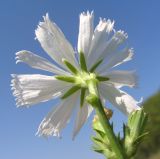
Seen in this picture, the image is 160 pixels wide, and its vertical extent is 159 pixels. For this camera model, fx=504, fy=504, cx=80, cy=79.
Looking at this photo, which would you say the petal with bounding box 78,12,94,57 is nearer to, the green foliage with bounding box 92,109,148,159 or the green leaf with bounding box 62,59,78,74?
the green leaf with bounding box 62,59,78,74

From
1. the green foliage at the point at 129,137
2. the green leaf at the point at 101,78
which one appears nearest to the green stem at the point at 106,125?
the green foliage at the point at 129,137

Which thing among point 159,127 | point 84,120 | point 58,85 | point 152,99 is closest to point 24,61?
point 58,85

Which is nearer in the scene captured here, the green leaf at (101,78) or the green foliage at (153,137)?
the green leaf at (101,78)

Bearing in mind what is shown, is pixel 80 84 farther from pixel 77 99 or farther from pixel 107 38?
pixel 107 38

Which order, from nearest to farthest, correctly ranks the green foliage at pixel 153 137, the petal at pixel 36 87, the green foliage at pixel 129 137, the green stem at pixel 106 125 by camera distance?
1. the green stem at pixel 106 125
2. the green foliage at pixel 129 137
3. the petal at pixel 36 87
4. the green foliage at pixel 153 137

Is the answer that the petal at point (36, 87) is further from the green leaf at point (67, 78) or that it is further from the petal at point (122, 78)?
the petal at point (122, 78)

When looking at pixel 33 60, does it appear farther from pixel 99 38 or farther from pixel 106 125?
pixel 106 125

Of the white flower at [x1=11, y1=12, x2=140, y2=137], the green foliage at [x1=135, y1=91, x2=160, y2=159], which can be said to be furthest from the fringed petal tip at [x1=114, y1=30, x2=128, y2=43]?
the green foliage at [x1=135, y1=91, x2=160, y2=159]
